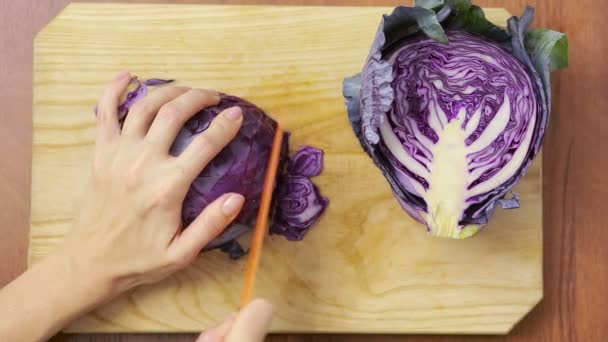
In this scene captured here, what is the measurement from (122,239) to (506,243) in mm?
688

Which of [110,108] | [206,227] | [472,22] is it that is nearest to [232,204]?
[206,227]

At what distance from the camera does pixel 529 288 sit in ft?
3.90

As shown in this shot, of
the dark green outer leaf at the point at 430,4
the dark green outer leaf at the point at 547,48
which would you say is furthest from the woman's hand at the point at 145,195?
the dark green outer leaf at the point at 547,48

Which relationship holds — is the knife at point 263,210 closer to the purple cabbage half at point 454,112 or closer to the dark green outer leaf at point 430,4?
the purple cabbage half at point 454,112

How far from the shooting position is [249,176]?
1.07 metres

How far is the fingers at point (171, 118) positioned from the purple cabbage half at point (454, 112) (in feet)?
0.90

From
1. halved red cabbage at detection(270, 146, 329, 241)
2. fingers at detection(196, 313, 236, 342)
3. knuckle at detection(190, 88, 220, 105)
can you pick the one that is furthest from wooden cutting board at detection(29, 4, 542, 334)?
fingers at detection(196, 313, 236, 342)

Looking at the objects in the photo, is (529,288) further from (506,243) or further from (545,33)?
(545,33)

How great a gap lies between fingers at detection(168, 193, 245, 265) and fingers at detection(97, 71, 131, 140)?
0.69 ft

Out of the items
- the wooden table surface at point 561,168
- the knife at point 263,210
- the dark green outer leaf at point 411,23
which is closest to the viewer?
the dark green outer leaf at point 411,23

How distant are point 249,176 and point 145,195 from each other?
0.17m

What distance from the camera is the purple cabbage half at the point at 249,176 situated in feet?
3.42

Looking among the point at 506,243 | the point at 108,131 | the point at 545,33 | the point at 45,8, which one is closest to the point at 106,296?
the point at 108,131

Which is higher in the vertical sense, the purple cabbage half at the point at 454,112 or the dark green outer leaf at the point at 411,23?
the dark green outer leaf at the point at 411,23
